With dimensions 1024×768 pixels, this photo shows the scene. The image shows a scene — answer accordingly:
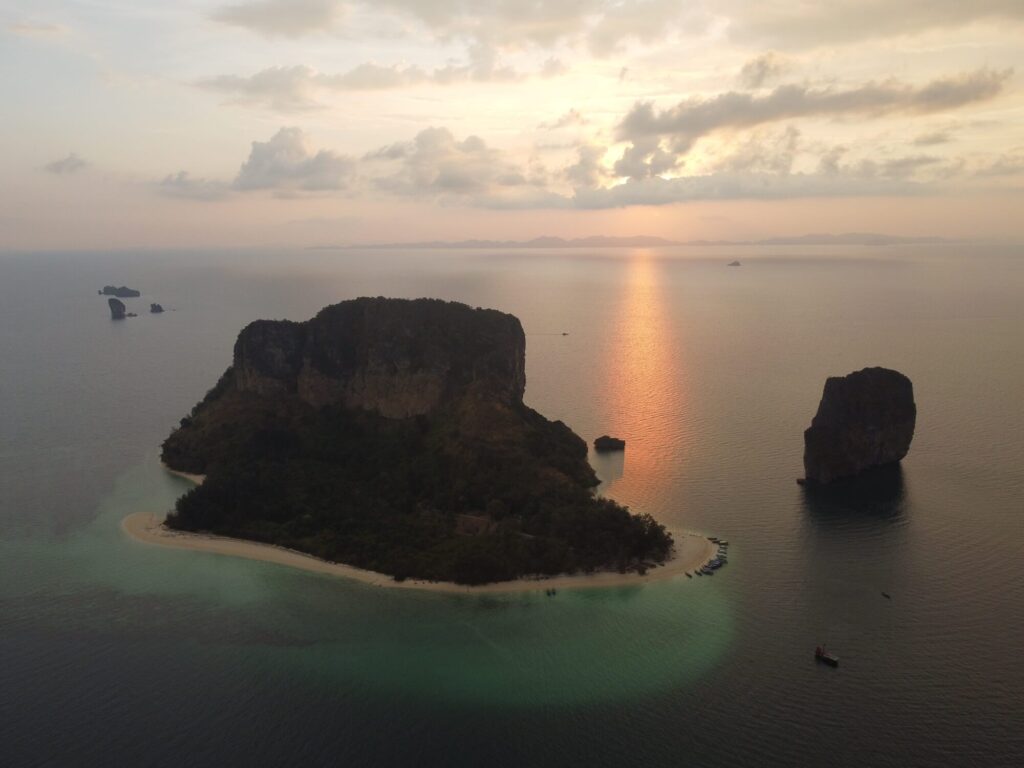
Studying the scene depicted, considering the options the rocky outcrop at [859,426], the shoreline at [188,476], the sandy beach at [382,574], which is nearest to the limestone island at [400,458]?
the shoreline at [188,476]

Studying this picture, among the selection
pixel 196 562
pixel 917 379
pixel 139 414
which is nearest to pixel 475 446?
pixel 196 562

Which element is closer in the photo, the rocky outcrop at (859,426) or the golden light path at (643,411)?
the rocky outcrop at (859,426)

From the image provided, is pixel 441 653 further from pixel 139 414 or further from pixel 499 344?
pixel 139 414

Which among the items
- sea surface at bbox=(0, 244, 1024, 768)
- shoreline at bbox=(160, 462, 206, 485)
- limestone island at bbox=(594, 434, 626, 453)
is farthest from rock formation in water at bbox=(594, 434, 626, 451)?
shoreline at bbox=(160, 462, 206, 485)

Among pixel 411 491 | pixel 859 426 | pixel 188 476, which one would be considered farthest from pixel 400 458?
pixel 859 426

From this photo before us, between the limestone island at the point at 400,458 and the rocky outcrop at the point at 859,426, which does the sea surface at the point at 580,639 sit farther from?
the limestone island at the point at 400,458

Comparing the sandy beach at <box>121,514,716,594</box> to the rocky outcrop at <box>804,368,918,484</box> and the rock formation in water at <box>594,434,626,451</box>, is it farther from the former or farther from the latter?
the rock formation in water at <box>594,434,626,451</box>
